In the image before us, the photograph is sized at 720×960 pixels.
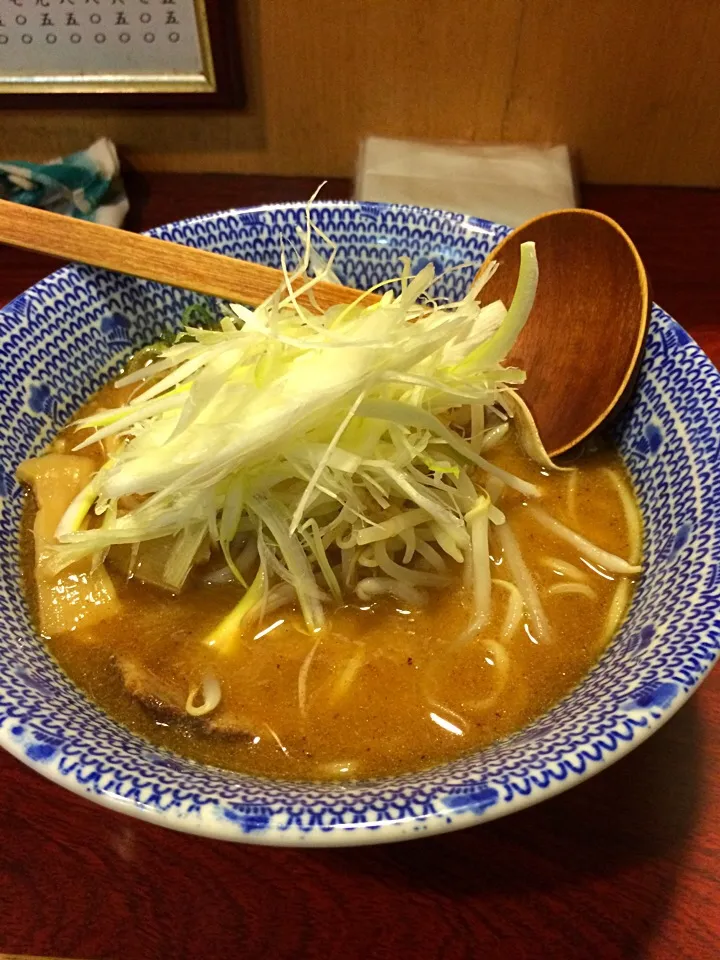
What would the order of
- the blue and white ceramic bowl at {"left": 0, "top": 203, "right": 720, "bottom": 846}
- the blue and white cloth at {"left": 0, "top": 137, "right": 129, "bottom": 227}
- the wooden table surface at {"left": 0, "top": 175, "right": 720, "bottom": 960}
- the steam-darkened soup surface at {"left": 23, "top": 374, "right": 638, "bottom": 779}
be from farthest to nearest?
the blue and white cloth at {"left": 0, "top": 137, "right": 129, "bottom": 227}
the steam-darkened soup surface at {"left": 23, "top": 374, "right": 638, "bottom": 779}
the wooden table surface at {"left": 0, "top": 175, "right": 720, "bottom": 960}
the blue and white ceramic bowl at {"left": 0, "top": 203, "right": 720, "bottom": 846}

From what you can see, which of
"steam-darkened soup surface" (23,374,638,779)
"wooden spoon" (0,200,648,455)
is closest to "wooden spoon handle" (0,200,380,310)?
"wooden spoon" (0,200,648,455)

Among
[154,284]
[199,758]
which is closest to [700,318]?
[154,284]

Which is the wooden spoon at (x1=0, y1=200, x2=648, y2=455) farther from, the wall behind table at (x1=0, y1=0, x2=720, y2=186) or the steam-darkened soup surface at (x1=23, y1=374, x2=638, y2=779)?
the wall behind table at (x1=0, y1=0, x2=720, y2=186)

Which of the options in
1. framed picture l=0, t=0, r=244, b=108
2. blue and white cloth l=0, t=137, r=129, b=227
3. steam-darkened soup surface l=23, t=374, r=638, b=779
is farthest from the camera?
blue and white cloth l=0, t=137, r=129, b=227

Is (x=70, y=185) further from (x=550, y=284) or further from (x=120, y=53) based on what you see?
(x=550, y=284)

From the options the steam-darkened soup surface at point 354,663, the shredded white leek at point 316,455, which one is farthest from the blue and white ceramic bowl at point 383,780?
the shredded white leek at point 316,455

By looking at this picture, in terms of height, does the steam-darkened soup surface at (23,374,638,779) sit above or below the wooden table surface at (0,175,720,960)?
above
